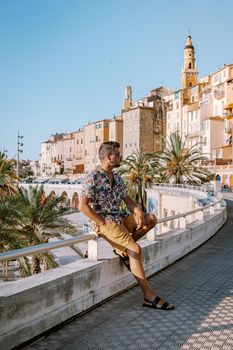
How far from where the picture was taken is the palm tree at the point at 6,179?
33.6 meters

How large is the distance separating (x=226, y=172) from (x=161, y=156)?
847 inches

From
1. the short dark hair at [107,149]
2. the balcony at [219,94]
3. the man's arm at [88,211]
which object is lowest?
the man's arm at [88,211]

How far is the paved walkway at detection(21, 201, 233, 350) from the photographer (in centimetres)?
434

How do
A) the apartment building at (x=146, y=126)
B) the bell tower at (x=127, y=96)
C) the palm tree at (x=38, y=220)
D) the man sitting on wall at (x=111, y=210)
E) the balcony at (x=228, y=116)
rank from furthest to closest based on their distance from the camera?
the bell tower at (x=127, y=96)
the apartment building at (x=146, y=126)
the balcony at (x=228, y=116)
the palm tree at (x=38, y=220)
the man sitting on wall at (x=111, y=210)

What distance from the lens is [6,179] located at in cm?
3491

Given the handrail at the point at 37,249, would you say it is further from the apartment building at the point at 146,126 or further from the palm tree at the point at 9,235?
the apartment building at the point at 146,126


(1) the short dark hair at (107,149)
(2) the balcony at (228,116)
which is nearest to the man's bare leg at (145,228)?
(1) the short dark hair at (107,149)

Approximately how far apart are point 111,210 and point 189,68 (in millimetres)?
113735

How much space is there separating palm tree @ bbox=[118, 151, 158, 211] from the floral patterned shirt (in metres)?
41.2

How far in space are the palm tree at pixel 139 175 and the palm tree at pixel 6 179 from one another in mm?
14561

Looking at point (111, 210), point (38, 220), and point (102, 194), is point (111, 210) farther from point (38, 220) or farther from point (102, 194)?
point (38, 220)

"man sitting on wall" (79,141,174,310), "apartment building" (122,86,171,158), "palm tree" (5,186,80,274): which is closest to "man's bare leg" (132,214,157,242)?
"man sitting on wall" (79,141,174,310)

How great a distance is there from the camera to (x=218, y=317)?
5.21 meters

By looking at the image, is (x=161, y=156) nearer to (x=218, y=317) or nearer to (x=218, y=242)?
(x=218, y=242)
